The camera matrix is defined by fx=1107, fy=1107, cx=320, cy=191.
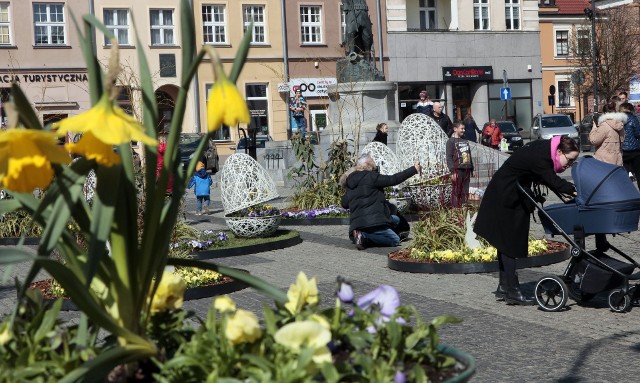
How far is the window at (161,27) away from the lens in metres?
46.9

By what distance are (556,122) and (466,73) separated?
7.44 meters

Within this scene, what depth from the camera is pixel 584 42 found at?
61031mm

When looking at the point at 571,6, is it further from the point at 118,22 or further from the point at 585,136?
the point at 118,22

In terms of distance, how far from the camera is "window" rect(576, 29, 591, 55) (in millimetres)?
60616

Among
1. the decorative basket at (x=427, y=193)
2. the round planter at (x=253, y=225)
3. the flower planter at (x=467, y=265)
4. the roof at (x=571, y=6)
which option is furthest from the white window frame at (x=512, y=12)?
the flower planter at (x=467, y=265)

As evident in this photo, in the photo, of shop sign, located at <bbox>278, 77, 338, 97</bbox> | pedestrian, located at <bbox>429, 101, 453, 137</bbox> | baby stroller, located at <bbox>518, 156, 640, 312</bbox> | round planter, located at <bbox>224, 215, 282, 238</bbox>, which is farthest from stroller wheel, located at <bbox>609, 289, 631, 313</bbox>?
shop sign, located at <bbox>278, 77, 338, 97</bbox>

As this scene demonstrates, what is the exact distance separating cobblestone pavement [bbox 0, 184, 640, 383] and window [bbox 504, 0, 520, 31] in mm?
41066

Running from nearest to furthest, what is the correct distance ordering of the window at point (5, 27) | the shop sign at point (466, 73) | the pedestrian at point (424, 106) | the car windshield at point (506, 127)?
the pedestrian at point (424, 106) → the window at point (5, 27) → the car windshield at point (506, 127) → the shop sign at point (466, 73)

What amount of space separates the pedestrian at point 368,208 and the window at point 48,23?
33.9 m

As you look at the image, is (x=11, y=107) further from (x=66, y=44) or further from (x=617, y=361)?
(x=66, y=44)

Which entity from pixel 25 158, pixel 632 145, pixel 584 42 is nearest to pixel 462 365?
pixel 25 158

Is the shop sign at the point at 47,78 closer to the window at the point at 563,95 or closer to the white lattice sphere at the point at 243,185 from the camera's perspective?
the white lattice sphere at the point at 243,185

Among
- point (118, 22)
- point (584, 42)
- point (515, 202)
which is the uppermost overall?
point (118, 22)

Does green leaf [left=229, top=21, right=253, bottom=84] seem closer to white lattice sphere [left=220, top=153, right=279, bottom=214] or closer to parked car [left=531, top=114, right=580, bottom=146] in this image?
white lattice sphere [left=220, top=153, right=279, bottom=214]
